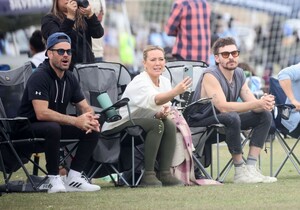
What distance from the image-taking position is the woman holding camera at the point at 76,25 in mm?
11438

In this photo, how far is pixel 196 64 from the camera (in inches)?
483

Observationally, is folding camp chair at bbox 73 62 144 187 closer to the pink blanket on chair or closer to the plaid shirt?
the pink blanket on chair

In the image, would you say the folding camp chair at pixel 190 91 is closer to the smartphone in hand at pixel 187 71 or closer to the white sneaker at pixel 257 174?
the smartphone in hand at pixel 187 71

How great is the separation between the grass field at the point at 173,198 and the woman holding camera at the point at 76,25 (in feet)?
4.83

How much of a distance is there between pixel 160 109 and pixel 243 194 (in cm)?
139

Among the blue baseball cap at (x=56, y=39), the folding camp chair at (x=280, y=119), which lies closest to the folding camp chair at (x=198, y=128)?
the folding camp chair at (x=280, y=119)

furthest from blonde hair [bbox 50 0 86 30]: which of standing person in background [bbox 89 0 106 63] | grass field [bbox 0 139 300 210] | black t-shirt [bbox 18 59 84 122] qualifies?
grass field [bbox 0 139 300 210]

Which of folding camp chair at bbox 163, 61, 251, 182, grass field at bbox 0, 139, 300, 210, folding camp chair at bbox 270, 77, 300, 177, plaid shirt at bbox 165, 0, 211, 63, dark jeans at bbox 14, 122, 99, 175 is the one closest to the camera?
grass field at bbox 0, 139, 300, 210

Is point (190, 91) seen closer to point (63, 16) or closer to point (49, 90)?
point (63, 16)

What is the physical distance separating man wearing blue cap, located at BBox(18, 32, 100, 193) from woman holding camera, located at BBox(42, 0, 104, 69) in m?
0.72

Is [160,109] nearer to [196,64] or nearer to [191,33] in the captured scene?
[196,64]

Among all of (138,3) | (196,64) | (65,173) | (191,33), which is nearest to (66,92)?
(65,173)

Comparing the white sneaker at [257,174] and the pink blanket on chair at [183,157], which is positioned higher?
the pink blanket on chair at [183,157]

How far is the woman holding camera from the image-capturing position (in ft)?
37.5
